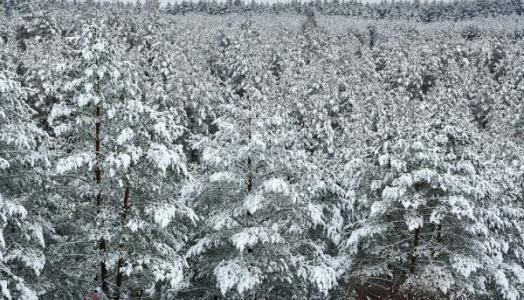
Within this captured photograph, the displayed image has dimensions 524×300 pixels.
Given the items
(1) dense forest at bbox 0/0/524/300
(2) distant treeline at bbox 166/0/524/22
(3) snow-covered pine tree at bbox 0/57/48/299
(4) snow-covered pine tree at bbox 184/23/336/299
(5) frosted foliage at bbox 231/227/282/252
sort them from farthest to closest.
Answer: (2) distant treeline at bbox 166/0/524/22
(4) snow-covered pine tree at bbox 184/23/336/299
(5) frosted foliage at bbox 231/227/282/252
(1) dense forest at bbox 0/0/524/300
(3) snow-covered pine tree at bbox 0/57/48/299

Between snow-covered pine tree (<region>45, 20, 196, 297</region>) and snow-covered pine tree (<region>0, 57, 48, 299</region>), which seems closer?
snow-covered pine tree (<region>0, 57, 48, 299</region>)

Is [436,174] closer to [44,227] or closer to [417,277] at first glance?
[417,277]

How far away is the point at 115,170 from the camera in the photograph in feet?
38.9

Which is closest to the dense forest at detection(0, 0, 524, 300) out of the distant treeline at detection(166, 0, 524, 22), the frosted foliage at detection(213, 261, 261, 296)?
the frosted foliage at detection(213, 261, 261, 296)

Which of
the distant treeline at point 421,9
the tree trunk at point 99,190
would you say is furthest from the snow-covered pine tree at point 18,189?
the distant treeline at point 421,9

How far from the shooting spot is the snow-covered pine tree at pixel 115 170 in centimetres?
1180

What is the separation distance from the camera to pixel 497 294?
711 inches

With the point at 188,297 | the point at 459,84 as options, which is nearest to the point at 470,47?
the point at 459,84

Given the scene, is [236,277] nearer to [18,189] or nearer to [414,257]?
[18,189]

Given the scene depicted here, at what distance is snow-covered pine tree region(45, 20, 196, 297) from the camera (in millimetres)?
11797

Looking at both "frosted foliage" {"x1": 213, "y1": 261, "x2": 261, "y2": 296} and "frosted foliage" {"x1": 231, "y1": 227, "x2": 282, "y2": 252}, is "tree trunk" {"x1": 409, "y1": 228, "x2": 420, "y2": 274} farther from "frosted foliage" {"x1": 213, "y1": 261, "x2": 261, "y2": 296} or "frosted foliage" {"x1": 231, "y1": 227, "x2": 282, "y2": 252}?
"frosted foliage" {"x1": 213, "y1": 261, "x2": 261, "y2": 296}

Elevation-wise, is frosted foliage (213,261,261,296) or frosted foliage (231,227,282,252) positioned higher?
frosted foliage (231,227,282,252)

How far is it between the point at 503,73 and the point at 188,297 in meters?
64.8

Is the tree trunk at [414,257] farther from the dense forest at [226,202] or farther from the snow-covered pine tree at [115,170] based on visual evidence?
the snow-covered pine tree at [115,170]
